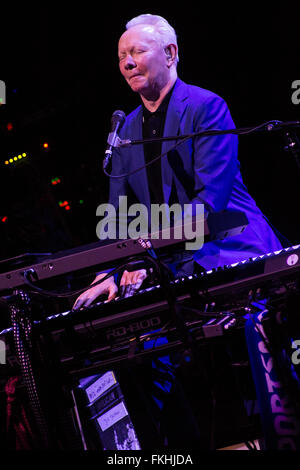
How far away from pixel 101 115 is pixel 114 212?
2099mm

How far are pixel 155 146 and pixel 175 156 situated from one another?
200mm

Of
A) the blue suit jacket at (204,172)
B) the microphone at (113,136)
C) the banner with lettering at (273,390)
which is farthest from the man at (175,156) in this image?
the banner with lettering at (273,390)

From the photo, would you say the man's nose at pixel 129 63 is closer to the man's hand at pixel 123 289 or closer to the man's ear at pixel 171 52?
the man's ear at pixel 171 52

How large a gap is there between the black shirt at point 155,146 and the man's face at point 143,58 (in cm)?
14

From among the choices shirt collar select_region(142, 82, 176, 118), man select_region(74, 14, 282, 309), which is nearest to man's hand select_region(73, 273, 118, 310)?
man select_region(74, 14, 282, 309)

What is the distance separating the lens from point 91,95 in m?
4.89

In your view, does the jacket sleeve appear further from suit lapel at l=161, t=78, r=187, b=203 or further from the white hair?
the white hair

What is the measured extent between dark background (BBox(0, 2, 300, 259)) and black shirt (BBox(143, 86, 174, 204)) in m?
0.80

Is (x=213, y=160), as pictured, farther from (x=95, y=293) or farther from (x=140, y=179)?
(x=95, y=293)

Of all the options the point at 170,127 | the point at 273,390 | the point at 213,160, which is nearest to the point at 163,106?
the point at 170,127

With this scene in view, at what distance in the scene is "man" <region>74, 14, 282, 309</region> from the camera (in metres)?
2.53

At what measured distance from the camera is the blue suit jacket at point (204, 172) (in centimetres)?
254

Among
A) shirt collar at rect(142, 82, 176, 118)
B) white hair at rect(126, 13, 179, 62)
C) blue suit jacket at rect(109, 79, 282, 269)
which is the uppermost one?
white hair at rect(126, 13, 179, 62)

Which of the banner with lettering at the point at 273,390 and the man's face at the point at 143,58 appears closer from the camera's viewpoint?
the banner with lettering at the point at 273,390
